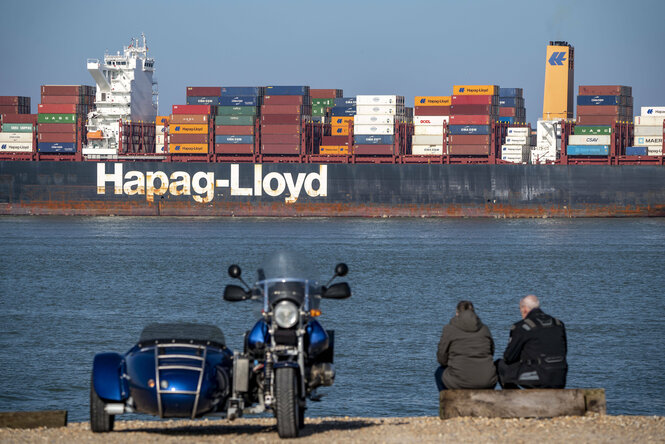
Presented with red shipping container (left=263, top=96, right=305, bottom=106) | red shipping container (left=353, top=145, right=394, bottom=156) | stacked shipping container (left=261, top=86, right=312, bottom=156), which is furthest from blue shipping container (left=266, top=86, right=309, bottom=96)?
red shipping container (left=353, top=145, right=394, bottom=156)

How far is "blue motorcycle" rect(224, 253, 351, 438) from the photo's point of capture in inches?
275

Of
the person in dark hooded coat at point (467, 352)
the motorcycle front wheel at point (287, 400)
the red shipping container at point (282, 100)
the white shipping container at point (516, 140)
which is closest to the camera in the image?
the motorcycle front wheel at point (287, 400)

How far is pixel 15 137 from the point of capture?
2424 inches

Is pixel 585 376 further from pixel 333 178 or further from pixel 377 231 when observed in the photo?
pixel 333 178

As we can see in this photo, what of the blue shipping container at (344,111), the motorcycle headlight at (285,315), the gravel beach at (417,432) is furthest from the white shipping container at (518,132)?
the motorcycle headlight at (285,315)

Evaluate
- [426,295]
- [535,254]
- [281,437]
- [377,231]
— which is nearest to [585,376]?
[281,437]

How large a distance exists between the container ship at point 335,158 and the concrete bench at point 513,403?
5088cm

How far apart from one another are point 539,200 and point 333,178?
41.1 ft

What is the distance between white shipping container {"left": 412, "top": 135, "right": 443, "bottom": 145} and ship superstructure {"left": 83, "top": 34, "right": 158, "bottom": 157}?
60.6ft

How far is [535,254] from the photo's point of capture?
135 ft

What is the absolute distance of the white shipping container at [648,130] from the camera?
194 ft

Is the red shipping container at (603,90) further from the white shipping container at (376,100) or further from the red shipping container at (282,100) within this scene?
the red shipping container at (282,100)

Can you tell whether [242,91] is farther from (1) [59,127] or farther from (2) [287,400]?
(2) [287,400]

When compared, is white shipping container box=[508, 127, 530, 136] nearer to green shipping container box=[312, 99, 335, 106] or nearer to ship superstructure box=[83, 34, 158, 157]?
green shipping container box=[312, 99, 335, 106]
